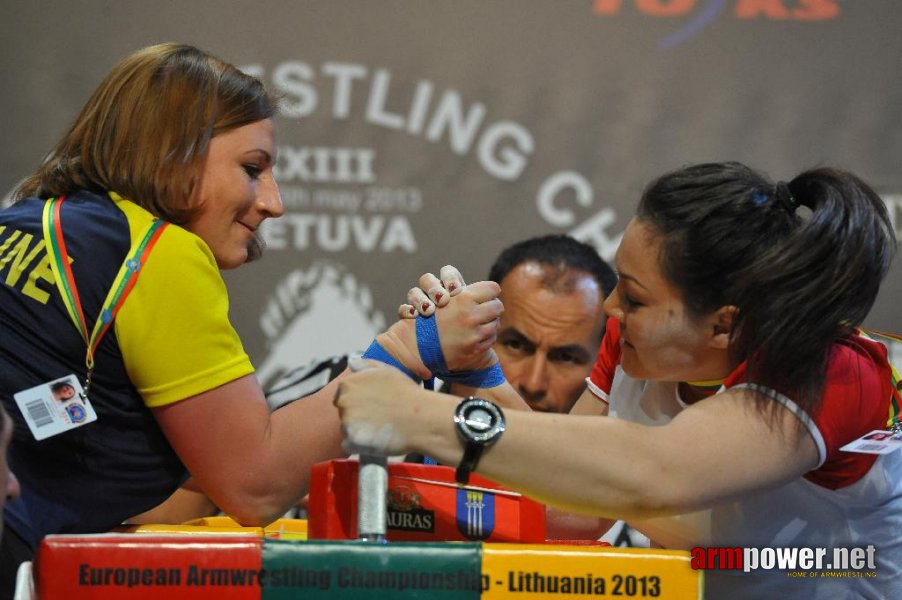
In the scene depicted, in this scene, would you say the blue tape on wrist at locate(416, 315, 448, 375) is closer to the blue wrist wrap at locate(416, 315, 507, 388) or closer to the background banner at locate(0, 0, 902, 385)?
the blue wrist wrap at locate(416, 315, 507, 388)

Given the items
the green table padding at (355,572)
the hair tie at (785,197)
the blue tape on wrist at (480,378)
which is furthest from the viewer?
the blue tape on wrist at (480,378)

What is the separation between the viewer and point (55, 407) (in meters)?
1.42

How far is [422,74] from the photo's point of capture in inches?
115

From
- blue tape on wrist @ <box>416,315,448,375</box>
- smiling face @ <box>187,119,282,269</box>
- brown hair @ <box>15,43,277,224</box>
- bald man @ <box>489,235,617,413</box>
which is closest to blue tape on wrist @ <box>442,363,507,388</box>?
blue tape on wrist @ <box>416,315,448,375</box>

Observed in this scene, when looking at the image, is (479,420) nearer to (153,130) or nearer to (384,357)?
(384,357)

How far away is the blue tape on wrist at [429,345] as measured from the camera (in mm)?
1627

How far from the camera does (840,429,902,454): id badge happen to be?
1428 mm

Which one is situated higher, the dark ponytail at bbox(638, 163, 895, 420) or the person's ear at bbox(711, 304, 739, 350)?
the dark ponytail at bbox(638, 163, 895, 420)

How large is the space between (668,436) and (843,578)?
412mm

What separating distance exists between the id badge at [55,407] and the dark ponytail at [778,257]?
811 mm

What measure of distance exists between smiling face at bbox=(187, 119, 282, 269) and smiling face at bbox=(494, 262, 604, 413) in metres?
1.16

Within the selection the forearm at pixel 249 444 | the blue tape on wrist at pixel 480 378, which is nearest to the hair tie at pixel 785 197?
the blue tape on wrist at pixel 480 378

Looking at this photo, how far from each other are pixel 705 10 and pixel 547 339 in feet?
3.28

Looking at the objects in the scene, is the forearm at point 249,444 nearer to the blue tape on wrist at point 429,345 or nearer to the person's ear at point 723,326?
the blue tape on wrist at point 429,345
